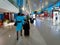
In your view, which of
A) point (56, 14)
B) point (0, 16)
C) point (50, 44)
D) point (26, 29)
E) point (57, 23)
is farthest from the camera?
point (0, 16)

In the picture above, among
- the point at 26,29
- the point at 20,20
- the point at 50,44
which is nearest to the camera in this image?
the point at 50,44

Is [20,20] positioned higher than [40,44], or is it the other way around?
[20,20]

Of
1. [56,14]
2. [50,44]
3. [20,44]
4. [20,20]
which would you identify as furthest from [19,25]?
[56,14]

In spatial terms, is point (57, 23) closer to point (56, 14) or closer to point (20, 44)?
point (56, 14)

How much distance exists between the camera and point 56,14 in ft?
71.8

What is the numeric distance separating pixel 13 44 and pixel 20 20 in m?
2.57

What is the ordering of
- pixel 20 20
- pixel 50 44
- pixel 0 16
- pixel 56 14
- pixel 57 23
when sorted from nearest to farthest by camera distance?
pixel 50 44 < pixel 20 20 < pixel 56 14 < pixel 57 23 < pixel 0 16

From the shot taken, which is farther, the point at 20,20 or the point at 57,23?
the point at 57,23

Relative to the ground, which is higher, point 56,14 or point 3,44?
point 56,14

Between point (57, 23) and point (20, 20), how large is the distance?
52.0 ft

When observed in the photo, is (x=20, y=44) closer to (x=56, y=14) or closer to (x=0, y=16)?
(x=56, y=14)

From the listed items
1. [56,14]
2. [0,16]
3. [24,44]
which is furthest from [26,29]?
[0,16]

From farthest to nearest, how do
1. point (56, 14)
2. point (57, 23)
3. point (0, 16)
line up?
point (0, 16), point (57, 23), point (56, 14)

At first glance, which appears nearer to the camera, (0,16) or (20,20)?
(20,20)
